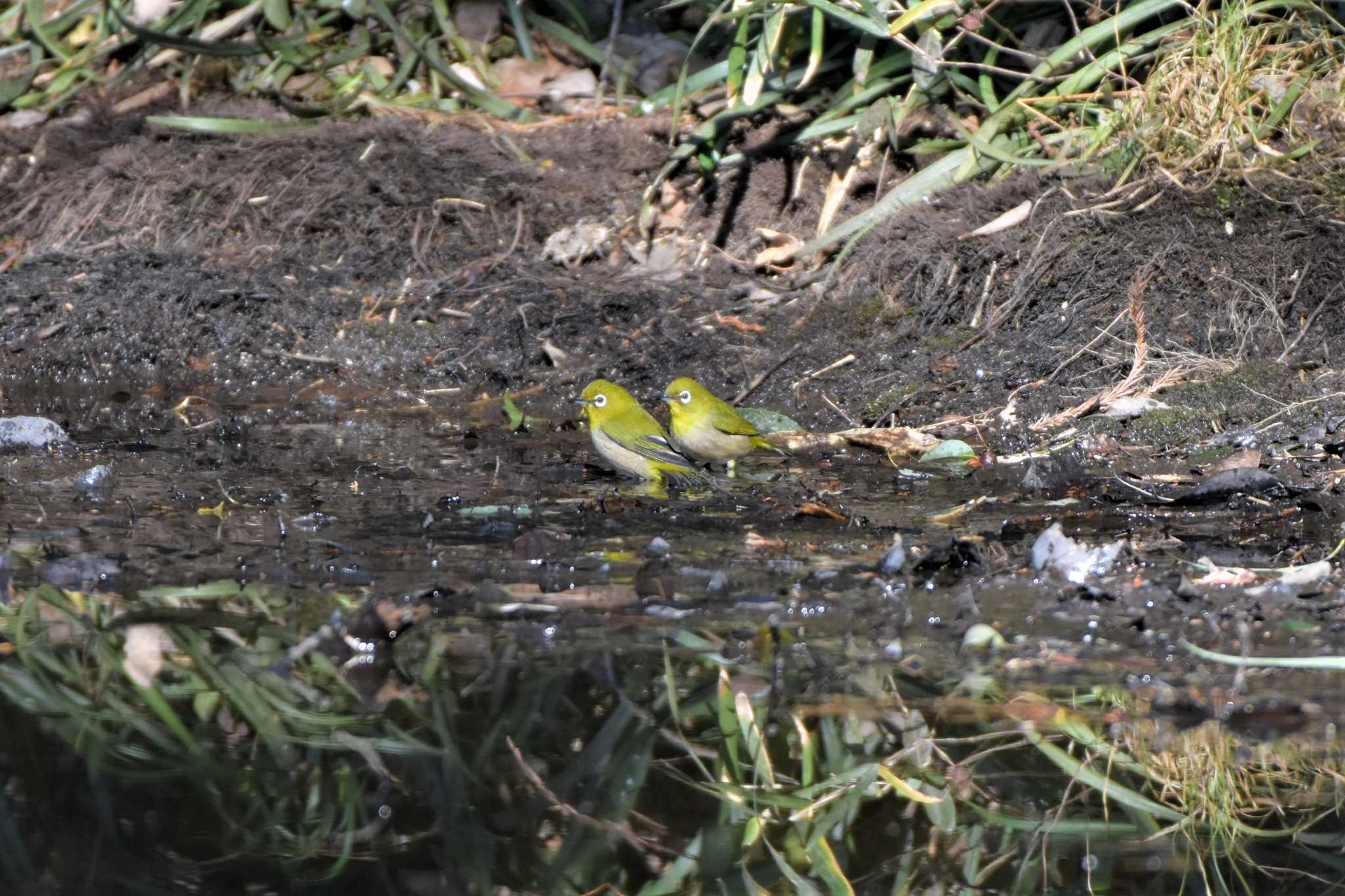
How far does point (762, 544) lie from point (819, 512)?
41 cm

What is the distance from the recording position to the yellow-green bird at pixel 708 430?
606cm

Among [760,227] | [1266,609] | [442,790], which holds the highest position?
[442,790]

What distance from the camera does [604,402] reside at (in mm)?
6113

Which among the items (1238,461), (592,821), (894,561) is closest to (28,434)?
(894,561)

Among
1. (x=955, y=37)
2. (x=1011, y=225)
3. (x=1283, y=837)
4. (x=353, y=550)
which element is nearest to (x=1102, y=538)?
(x=1283, y=837)

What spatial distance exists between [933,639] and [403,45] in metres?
7.00

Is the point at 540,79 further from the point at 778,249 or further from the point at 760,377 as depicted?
the point at 760,377

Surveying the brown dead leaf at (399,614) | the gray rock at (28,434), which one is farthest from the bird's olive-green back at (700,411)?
the gray rock at (28,434)

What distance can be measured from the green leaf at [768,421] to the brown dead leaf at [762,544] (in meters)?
1.86

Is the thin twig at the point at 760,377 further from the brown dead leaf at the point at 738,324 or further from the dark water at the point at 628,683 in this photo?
the dark water at the point at 628,683

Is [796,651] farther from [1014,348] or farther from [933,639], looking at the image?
[1014,348]

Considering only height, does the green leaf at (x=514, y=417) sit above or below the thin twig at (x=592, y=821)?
below

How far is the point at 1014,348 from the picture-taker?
6582mm

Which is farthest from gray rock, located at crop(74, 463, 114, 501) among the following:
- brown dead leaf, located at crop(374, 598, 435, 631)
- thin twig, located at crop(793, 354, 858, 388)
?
thin twig, located at crop(793, 354, 858, 388)
